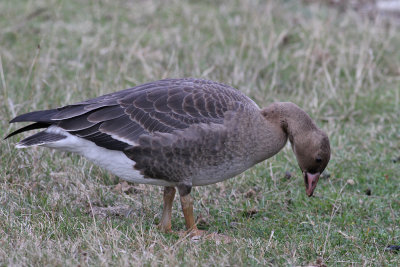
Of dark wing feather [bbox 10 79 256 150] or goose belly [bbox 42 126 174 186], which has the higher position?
dark wing feather [bbox 10 79 256 150]

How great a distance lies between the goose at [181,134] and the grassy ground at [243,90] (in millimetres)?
539

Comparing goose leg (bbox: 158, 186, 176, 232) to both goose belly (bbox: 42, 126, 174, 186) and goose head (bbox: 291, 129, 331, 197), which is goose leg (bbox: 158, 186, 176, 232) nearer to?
goose belly (bbox: 42, 126, 174, 186)

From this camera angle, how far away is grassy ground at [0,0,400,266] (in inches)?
187

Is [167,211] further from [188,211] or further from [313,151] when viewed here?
[313,151]

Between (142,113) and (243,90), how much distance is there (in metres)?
3.39

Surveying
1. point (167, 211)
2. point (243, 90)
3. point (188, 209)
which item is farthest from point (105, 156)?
point (243, 90)

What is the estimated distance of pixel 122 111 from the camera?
207 inches

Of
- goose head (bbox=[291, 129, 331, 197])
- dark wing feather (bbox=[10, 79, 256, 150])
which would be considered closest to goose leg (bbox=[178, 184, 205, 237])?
dark wing feather (bbox=[10, 79, 256, 150])

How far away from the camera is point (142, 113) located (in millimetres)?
5207

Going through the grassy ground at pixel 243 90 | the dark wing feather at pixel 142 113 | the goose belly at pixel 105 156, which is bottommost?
the grassy ground at pixel 243 90

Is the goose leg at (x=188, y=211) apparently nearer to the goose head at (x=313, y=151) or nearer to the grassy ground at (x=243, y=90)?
the grassy ground at (x=243, y=90)

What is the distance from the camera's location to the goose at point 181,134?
16.5ft

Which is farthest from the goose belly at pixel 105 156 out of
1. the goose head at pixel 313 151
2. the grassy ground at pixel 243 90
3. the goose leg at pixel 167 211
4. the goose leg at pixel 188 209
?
the goose head at pixel 313 151

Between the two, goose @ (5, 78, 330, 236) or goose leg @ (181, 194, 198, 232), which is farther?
goose leg @ (181, 194, 198, 232)
